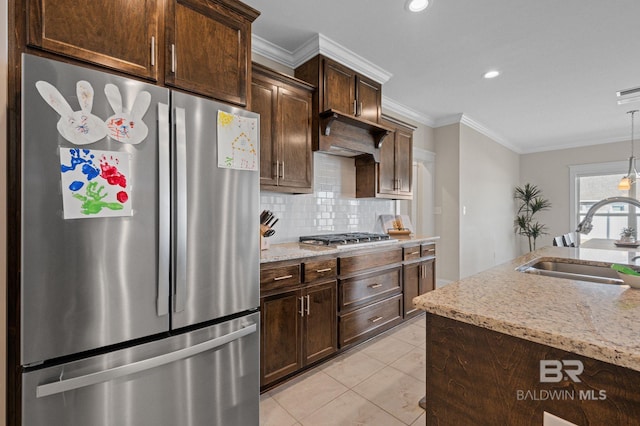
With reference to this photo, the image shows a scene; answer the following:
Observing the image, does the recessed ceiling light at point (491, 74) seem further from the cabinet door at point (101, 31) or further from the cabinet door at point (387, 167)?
the cabinet door at point (101, 31)

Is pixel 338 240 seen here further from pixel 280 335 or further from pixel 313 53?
pixel 313 53

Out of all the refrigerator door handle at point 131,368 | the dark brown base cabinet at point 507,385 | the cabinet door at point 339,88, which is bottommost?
the refrigerator door handle at point 131,368

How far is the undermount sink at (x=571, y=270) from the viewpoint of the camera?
1526 millimetres

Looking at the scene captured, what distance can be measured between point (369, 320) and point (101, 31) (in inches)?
104

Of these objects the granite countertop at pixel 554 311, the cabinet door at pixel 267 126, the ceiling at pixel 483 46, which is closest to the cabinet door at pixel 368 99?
the ceiling at pixel 483 46

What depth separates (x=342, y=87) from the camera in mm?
2758

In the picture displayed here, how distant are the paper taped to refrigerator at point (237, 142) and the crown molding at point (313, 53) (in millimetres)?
1370

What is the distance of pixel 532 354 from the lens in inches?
29.8

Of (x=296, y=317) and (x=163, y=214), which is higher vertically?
(x=163, y=214)

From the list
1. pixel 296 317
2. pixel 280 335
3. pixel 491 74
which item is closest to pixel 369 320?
pixel 296 317

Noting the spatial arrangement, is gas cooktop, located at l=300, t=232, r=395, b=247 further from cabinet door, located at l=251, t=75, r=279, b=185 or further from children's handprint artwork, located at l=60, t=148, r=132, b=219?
children's handprint artwork, located at l=60, t=148, r=132, b=219

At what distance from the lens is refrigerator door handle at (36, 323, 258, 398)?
0.99 metres

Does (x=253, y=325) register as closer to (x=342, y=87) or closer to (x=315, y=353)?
(x=315, y=353)

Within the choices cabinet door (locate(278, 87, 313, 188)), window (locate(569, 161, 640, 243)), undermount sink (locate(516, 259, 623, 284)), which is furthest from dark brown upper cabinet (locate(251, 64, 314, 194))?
window (locate(569, 161, 640, 243))
